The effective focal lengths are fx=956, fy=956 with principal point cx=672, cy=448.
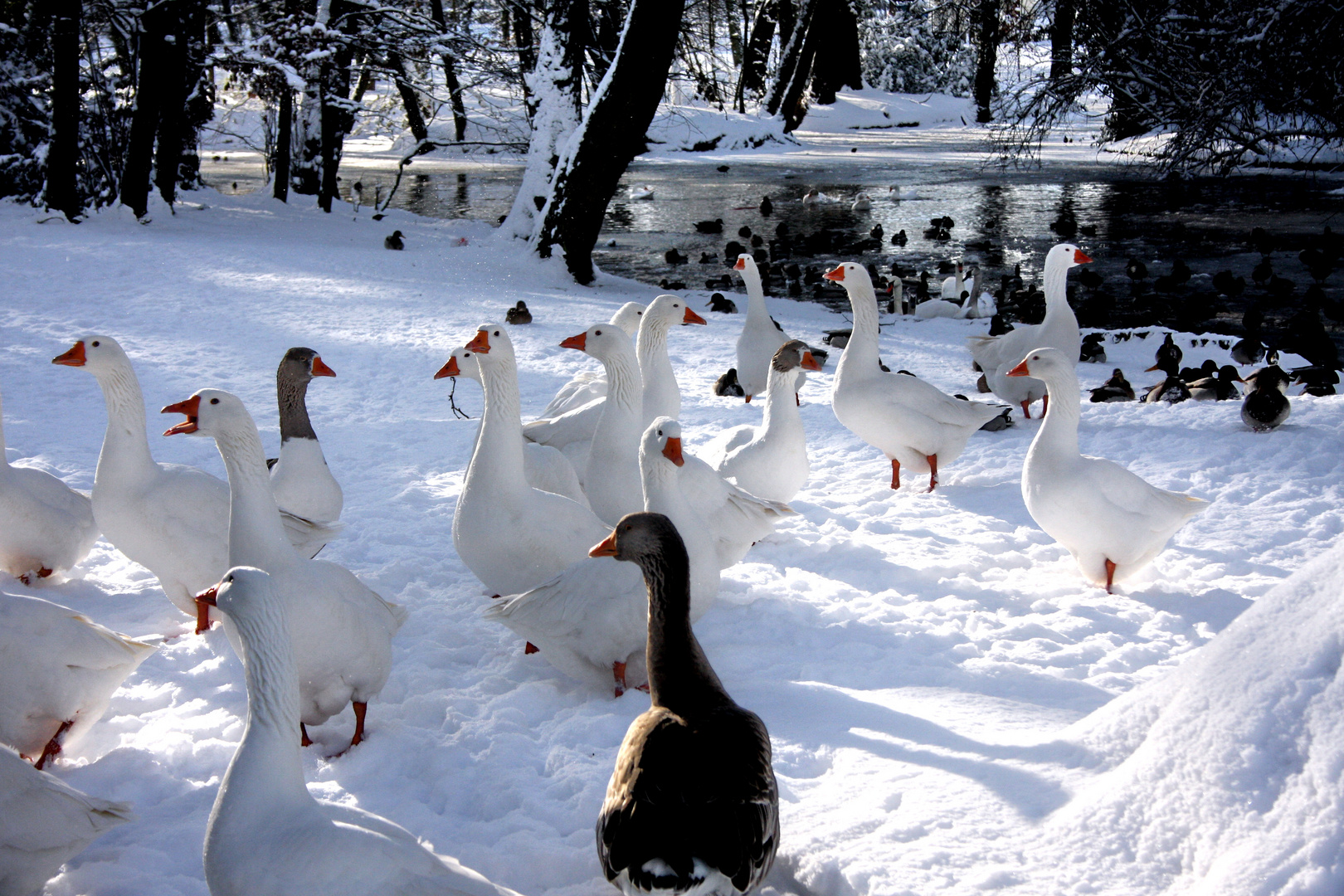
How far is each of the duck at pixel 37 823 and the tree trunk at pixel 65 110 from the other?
11.9 m

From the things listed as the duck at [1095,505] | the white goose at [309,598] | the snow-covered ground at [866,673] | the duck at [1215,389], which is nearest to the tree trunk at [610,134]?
the snow-covered ground at [866,673]

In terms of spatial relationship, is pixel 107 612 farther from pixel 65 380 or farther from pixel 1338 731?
pixel 1338 731

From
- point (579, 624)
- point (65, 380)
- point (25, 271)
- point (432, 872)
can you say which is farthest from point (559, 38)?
point (432, 872)

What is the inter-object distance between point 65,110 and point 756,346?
983 cm

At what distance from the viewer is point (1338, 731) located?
184cm

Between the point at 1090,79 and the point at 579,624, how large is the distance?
12.6 m

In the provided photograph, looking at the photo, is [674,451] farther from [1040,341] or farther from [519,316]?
[519,316]

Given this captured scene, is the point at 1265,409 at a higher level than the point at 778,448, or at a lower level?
higher

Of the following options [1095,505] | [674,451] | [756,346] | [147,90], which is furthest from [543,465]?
[147,90]

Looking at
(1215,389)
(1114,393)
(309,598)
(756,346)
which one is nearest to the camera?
(309,598)

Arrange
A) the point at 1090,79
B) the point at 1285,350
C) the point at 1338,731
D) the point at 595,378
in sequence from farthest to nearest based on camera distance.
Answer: the point at 1090,79, the point at 1285,350, the point at 595,378, the point at 1338,731

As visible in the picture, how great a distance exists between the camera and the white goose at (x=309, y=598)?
2.94m

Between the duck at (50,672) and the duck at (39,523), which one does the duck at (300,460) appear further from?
the duck at (50,672)

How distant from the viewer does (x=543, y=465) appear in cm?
468
